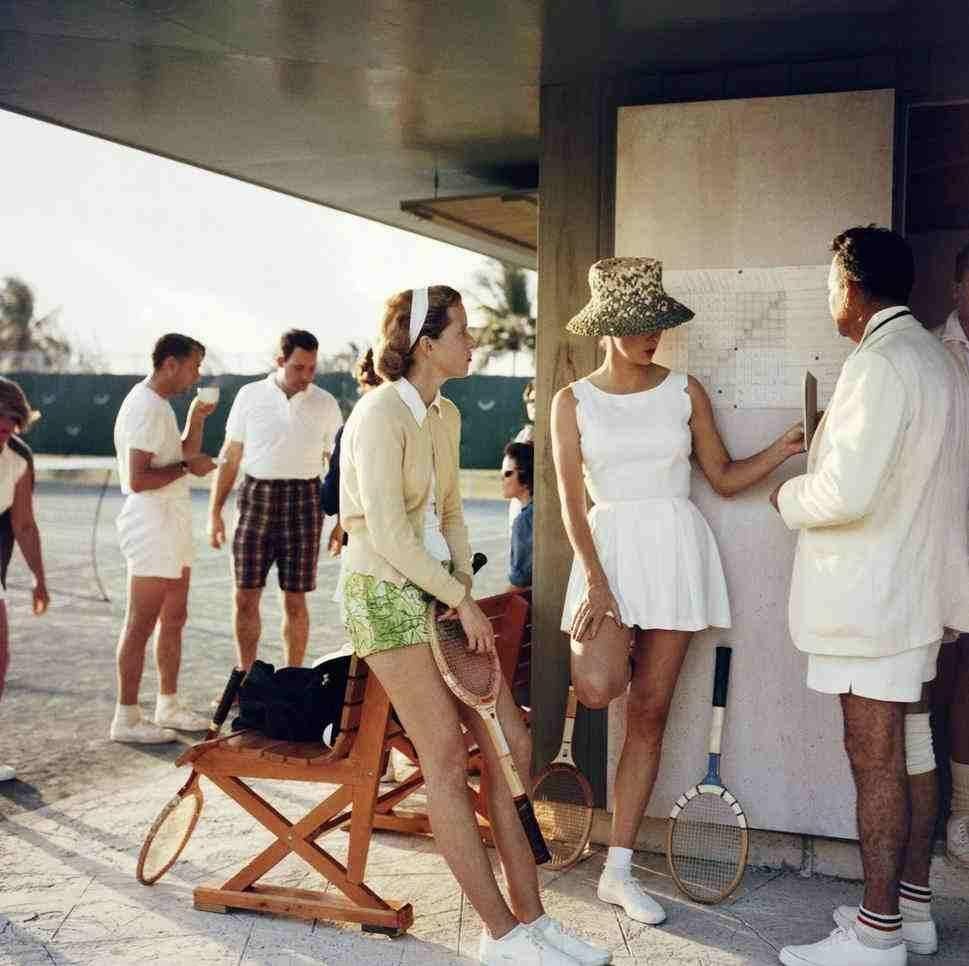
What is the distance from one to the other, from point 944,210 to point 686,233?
113 centimetres

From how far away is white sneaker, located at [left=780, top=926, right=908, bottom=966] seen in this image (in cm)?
367

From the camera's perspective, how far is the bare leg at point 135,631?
6328mm

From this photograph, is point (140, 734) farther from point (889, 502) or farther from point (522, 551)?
point (889, 502)

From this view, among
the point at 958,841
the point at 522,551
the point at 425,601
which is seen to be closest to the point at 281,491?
the point at 522,551

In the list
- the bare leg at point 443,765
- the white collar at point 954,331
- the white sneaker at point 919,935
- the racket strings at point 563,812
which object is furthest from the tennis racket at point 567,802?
the white collar at point 954,331

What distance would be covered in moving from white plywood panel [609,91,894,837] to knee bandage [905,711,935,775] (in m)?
0.65

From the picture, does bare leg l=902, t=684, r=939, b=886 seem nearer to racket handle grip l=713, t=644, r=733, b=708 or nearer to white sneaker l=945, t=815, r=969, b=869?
white sneaker l=945, t=815, r=969, b=869

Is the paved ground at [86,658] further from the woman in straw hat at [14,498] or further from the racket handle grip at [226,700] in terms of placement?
the racket handle grip at [226,700]

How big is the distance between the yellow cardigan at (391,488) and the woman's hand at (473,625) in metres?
0.04

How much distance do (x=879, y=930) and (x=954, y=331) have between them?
6.51 feet

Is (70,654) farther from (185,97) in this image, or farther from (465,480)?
(465,480)

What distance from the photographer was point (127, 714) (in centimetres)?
→ 639

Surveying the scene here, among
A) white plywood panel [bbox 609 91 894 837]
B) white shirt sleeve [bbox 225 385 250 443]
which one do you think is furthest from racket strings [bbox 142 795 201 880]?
white shirt sleeve [bbox 225 385 250 443]

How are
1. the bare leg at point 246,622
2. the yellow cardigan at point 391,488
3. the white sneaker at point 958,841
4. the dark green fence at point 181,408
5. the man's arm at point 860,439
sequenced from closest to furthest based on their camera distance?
the man's arm at point 860,439 → the yellow cardigan at point 391,488 → the white sneaker at point 958,841 → the bare leg at point 246,622 → the dark green fence at point 181,408
